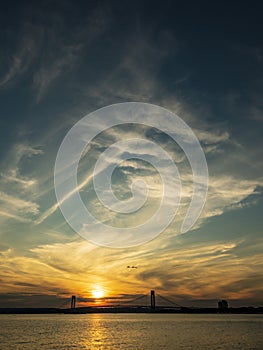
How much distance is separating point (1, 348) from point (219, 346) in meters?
38.0

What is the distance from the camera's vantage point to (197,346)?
65438mm

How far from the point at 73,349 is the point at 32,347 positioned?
25.2 ft

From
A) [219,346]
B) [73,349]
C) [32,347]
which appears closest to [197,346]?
[219,346]

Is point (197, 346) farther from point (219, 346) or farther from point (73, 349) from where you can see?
point (73, 349)

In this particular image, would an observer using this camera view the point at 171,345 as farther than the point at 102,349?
Yes

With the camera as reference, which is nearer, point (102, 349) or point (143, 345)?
point (102, 349)

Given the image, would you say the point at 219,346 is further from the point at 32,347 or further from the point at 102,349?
the point at 32,347

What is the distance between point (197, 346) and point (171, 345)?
4.67 metres

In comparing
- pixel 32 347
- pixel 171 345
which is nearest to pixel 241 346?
pixel 171 345

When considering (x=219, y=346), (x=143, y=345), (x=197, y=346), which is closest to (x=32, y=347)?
(x=143, y=345)

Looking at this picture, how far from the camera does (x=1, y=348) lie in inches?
2479

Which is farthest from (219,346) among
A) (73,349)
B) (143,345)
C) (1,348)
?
(1,348)

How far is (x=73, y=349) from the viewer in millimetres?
62781

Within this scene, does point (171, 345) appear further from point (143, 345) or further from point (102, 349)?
point (102, 349)
